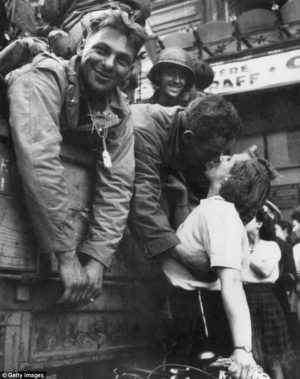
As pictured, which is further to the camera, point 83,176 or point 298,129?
point 298,129

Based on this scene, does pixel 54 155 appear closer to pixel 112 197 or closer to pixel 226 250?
pixel 112 197

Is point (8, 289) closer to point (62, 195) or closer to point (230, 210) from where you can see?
point (62, 195)

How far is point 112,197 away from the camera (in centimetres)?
257

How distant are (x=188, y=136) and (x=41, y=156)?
4.07 ft

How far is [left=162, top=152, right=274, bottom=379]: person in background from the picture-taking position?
222cm

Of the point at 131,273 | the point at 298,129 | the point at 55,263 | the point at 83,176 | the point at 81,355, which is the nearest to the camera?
the point at 55,263

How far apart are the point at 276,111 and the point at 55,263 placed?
33.2ft

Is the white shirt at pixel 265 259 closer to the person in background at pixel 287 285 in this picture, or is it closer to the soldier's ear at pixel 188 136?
the person in background at pixel 287 285

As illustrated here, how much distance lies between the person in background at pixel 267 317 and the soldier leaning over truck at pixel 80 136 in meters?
1.50

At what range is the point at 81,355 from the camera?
7.97 ft

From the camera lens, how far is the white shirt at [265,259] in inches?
149

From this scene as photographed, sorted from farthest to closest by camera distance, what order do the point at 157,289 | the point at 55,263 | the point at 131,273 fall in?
the point at 157,289
the point at 131,273
the point at 55,263

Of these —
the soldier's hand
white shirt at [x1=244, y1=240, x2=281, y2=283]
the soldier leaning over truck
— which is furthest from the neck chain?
white shirt at [x1=244, y1=240, x2=281, y2=283]

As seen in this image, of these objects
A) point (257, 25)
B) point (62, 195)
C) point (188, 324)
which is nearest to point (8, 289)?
point (62, 195)
